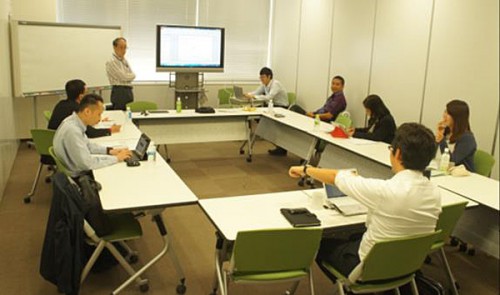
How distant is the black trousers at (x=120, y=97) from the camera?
609 cm

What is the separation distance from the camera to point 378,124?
461 centimetres

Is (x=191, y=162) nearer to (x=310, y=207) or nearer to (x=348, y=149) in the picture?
(x=348, y=149)

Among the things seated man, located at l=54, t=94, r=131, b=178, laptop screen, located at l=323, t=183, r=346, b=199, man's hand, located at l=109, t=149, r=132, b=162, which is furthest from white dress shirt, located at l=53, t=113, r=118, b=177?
laptop screen, located at l=323, t=183, r=346, b=199

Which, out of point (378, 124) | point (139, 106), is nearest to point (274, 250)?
point (378, 124)

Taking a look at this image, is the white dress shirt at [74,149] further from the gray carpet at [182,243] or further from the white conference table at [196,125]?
the white conference table at [196,125]

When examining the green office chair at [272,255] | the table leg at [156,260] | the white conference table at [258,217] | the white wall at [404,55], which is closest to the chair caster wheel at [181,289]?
the table leg at [156,260]

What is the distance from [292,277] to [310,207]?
1.70 ft

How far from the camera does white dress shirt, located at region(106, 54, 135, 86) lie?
5953 mm

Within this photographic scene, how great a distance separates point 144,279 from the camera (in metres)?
2.97

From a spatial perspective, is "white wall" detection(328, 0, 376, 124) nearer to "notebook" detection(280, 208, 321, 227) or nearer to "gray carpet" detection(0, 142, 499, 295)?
"gray carpet" detection(0, 142, 499, 295)

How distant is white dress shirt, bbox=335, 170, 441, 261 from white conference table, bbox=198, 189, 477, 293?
0.28m

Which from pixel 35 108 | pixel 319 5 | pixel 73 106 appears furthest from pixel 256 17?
pixel 73 106

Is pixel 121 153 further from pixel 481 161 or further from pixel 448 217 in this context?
pixel 481 161

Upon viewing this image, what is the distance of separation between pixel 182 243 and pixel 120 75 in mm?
3121
